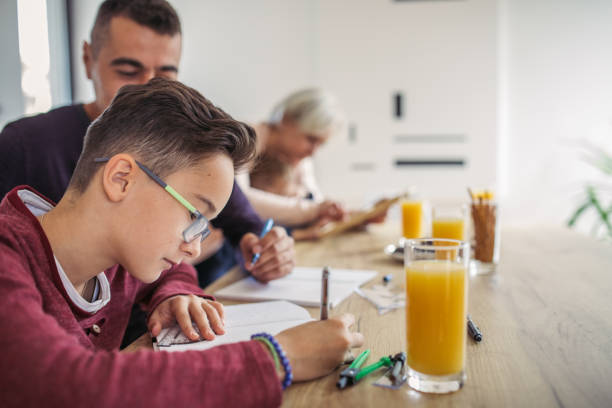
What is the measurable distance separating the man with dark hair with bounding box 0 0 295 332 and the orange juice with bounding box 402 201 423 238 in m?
0.66

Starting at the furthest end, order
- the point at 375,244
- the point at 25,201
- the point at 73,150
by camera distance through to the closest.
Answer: the point at 375,244, the point at 73,150, the point at 25,201

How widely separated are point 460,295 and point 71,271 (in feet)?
2.17

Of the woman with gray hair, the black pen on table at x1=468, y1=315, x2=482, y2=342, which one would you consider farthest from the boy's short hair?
the woman with gray hair

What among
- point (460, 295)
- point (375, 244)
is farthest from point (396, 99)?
point (460, 295)

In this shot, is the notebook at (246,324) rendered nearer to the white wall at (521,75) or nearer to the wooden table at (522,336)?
the wooden table at (522,336)

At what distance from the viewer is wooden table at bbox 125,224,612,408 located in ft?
2.11

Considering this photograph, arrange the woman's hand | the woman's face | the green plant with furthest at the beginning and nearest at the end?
the green plant → the woman's face → the woman's hand

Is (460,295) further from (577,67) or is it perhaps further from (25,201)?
(577,67)

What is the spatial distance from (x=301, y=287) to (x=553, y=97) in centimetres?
340

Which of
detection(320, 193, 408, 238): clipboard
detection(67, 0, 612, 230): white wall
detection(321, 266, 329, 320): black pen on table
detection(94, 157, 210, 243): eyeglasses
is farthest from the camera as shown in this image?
detection(67, 0, 612, 230): white wall

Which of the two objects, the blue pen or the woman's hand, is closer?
the blue pen

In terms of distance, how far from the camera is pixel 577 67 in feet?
12.4

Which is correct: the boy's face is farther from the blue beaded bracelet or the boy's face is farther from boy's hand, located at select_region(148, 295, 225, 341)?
the blue beaded bracelet

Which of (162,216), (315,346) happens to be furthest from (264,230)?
(315,346)
